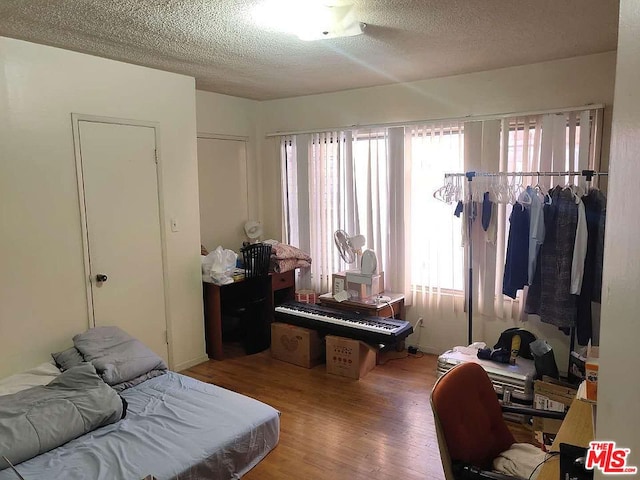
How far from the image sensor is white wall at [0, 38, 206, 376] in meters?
2.88

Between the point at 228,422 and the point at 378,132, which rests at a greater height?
the point at 378,132

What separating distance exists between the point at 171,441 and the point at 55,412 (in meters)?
0.63

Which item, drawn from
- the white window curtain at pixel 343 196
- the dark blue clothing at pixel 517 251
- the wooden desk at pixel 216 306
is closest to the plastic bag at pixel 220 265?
the wooden desk at pixel 216 306

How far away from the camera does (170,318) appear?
3.86 metres

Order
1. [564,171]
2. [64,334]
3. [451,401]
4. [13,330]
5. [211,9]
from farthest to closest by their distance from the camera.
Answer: [564,171] → [64,334] → [13,330] → [211,9] → [451,401]

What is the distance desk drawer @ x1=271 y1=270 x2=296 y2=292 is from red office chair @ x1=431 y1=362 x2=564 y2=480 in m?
2.77

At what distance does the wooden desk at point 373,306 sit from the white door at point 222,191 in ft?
4.25

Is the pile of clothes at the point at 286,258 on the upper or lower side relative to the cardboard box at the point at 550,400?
upper

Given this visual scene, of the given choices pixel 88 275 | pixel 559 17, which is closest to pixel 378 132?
pixel 559 17

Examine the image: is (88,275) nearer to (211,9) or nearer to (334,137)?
(211,9)

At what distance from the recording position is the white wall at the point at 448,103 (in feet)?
11.2

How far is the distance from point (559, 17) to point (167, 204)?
3022mm

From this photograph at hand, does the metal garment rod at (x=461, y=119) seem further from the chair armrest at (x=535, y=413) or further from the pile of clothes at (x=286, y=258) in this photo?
the chair armrest at (x=535, y=413)


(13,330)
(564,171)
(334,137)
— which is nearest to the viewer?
(13,330)
